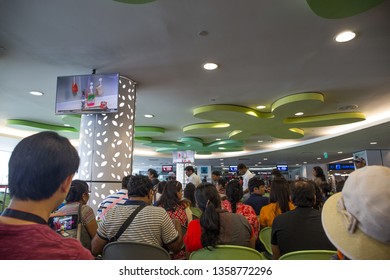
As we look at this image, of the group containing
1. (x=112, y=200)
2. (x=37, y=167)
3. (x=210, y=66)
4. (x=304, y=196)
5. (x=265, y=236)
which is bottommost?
(x=265, y=236)

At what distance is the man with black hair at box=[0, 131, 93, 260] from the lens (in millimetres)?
750

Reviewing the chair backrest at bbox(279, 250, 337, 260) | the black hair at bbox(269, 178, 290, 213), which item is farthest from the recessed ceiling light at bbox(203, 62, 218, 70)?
the chair backrest at bbox(279, 250, 337, 260)

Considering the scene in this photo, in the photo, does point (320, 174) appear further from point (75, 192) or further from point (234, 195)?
point (75, 192)

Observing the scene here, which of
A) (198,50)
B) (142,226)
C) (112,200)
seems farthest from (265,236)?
(198,50)

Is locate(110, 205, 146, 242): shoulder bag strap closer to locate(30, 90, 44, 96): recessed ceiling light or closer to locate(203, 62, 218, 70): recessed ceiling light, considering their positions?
locate(203, 62, 218, 70): recessed ceiling light

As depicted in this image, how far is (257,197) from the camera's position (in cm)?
330

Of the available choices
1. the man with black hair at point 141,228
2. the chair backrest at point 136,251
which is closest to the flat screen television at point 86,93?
the man with black hair at point 141,228

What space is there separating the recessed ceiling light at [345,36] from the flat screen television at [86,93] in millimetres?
2931

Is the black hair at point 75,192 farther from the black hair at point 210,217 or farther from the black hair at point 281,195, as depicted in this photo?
the black hair at point 281,195

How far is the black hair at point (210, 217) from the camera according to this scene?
1.79 m

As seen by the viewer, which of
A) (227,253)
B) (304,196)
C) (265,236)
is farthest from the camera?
(265,236)

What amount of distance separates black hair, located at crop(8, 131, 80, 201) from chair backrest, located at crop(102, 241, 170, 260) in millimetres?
912

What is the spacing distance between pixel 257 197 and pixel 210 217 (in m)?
1.57

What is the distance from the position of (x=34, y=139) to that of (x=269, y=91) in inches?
186
